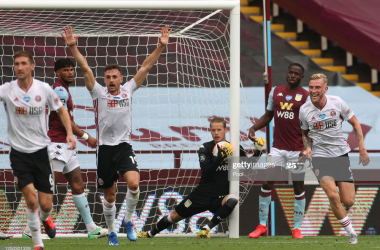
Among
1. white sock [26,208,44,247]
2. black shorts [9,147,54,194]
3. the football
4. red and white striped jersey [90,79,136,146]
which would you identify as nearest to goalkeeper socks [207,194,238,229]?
the football

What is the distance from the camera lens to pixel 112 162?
634 centimetres

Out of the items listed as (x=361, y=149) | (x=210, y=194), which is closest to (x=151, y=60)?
(x=210, y=194)

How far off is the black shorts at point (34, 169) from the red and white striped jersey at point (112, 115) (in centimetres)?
101

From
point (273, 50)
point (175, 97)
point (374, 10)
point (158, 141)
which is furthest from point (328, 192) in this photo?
point (374, 10)

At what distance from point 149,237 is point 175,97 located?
5569 millimetres

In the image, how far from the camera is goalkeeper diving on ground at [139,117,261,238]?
7.04 m

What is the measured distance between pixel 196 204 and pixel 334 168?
1625mm

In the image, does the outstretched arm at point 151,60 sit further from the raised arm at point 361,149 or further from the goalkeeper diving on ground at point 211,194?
the raised arm at point 361,149

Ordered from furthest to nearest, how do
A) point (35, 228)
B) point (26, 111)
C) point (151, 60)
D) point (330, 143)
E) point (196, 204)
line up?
point (196, 204), point (330, 143), point (151, 60), point (26, 111), point (35, 228)

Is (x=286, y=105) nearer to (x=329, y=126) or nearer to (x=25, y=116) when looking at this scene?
(x=329, y=126)

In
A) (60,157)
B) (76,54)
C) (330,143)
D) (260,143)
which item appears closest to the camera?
(76,54)

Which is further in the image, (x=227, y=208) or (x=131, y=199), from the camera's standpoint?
(x=227, y=208)

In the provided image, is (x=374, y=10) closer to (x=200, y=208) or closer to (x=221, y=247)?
(x=200, y=208)

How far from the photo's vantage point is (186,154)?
1023cm
